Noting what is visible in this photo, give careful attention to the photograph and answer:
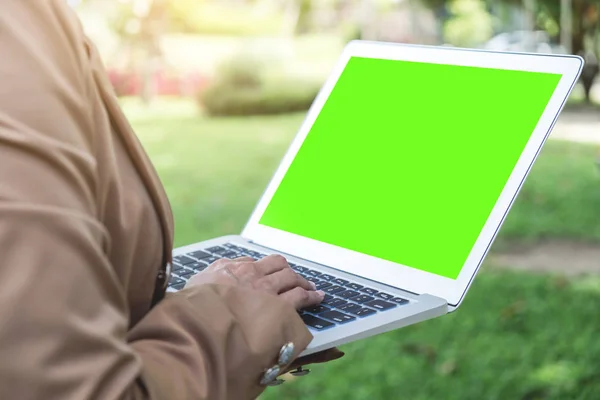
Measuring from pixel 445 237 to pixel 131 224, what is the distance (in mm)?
615

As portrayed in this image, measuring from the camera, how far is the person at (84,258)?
65 centimetres

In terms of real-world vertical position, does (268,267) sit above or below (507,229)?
above

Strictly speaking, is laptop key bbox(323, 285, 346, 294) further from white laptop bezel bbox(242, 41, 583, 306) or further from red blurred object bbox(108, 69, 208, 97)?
red blurred object bbox(108, 69, 208, 97)

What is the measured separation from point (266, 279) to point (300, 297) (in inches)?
2.0

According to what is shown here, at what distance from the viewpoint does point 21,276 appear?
65 cm

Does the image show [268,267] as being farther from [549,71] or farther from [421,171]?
[549,71]

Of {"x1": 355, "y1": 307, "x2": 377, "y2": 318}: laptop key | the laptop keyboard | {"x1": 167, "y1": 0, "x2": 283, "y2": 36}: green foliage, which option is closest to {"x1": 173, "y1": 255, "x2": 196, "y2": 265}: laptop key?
the laptop keyboard

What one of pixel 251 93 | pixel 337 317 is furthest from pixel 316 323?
pixel 251 93

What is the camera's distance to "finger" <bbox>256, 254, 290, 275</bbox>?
1064 millimetres

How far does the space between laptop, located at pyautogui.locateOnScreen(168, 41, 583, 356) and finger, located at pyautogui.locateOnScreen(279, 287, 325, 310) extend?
28 millimetres

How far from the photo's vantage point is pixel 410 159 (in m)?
1.41

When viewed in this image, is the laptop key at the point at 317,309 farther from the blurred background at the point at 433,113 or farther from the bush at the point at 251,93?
the bush at the point at 251,93

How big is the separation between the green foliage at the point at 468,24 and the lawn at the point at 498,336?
15700mm

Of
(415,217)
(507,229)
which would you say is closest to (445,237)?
(415,217)
